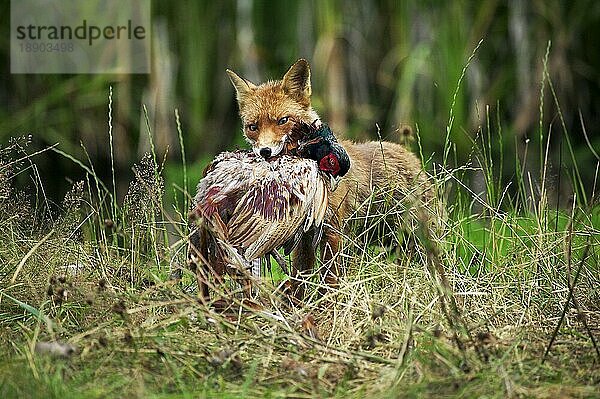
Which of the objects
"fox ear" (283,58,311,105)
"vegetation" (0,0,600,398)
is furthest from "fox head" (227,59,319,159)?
"vegetation" (0,0,600,398)

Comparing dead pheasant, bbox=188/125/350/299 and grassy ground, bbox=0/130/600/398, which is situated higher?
dead pheasant, bbox=188/125/350/299

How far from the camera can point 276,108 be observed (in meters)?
2.75

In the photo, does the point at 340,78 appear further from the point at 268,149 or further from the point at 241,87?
the point at 268,149

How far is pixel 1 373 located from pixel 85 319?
0.51 metres

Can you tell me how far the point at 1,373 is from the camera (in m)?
2.09

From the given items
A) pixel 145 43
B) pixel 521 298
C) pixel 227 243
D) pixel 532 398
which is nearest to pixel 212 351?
pixel 227 243

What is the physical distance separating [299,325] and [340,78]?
3.77 meters

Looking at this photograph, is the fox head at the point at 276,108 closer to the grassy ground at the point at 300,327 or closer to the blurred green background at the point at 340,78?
the grassy ground at the point at 300,327

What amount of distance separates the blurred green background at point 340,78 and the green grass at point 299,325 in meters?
3.01

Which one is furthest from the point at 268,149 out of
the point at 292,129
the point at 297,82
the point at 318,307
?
the point at 318,307

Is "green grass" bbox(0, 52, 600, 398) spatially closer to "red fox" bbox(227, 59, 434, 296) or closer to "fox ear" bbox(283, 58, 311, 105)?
"red fox" bbox(227, 59, 434, 296)

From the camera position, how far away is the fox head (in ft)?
8.90

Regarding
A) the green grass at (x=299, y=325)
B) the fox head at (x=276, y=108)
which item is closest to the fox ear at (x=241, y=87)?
the fox head at (x=276, y=108)

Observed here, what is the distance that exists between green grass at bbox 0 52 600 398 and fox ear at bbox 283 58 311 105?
454 mm
